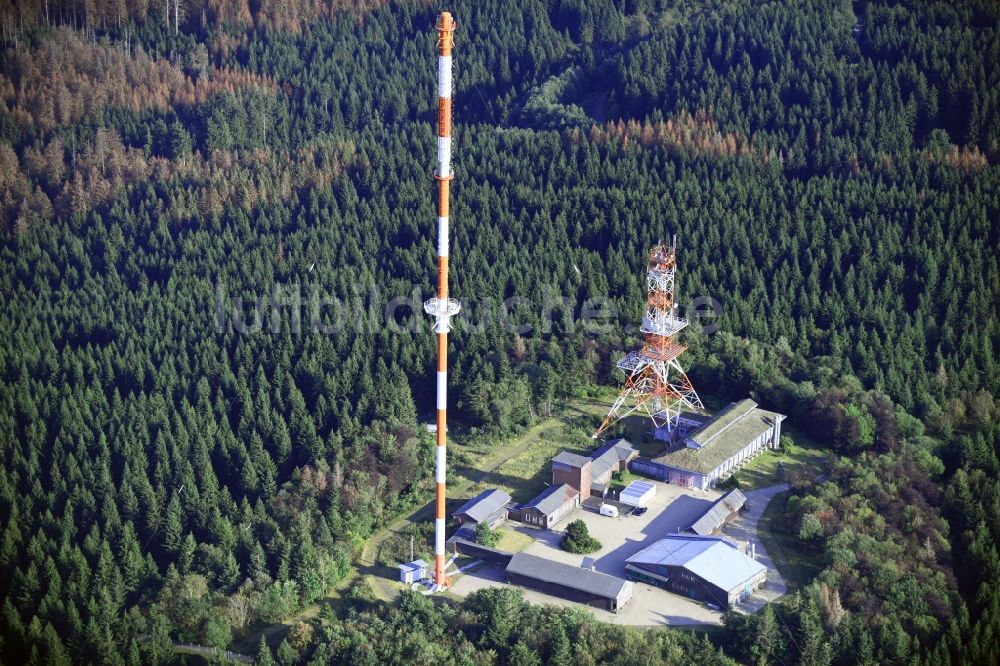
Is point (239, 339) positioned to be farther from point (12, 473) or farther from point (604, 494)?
point (604, 494)

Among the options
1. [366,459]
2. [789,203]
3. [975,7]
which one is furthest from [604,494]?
[975,7]

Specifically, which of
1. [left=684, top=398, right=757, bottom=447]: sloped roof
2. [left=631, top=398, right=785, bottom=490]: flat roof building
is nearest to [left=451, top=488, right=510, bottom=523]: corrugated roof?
[left=631, top=398, right=785, bottom=490]: flat roof building

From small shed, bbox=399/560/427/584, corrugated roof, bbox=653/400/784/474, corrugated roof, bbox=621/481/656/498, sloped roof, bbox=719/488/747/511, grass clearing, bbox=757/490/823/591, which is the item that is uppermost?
corrugated roof, bbox=653/400/784/474

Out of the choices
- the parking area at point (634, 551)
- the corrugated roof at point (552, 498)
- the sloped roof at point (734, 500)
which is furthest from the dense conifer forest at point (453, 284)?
the corrugated roof at point (552, 498)

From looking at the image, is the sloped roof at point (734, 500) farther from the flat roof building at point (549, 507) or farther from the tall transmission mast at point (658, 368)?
the tall transmission mast at point (658, 368)

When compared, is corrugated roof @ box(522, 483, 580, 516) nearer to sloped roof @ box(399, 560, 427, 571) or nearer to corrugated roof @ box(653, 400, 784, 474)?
corrugated roof @ box(653, 400, 784, 474)

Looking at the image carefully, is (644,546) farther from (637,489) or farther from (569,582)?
(569,582)

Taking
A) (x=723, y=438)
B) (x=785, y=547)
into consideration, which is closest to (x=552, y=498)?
(x=723, y=438)
